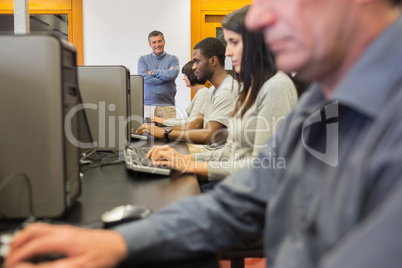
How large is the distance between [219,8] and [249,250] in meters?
3.99

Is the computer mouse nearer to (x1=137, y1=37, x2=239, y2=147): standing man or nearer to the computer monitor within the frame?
(x1=137, y1=37, x2=239, y2=147): standing man

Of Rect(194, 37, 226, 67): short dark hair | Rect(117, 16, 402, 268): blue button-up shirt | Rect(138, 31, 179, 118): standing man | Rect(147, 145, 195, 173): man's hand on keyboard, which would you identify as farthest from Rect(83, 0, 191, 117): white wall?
Rect(117, 16, 402, 268): blue button-up shirt

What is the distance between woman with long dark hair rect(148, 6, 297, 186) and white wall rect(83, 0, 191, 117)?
3173 millimetres

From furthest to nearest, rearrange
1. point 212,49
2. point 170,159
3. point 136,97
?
point 212,49 < point 136,97 < point 170,159

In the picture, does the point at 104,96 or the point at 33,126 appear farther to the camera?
the point at 104,96

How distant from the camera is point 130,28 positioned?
4.68 metres

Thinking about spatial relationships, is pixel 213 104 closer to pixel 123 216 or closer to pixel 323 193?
pixel 123 216

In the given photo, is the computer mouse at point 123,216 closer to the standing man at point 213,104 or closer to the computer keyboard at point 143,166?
the computer keyboard at point 143,166

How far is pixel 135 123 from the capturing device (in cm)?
239

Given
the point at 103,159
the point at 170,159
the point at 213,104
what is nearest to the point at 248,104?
the point at 170,159

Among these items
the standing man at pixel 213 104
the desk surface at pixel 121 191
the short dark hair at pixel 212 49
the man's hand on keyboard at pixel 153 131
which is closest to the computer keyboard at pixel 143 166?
the desk surface at pixel 121 191

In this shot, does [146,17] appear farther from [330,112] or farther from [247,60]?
[330,112]

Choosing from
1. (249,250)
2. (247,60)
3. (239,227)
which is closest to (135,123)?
(247,60)

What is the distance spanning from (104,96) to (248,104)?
62cm
